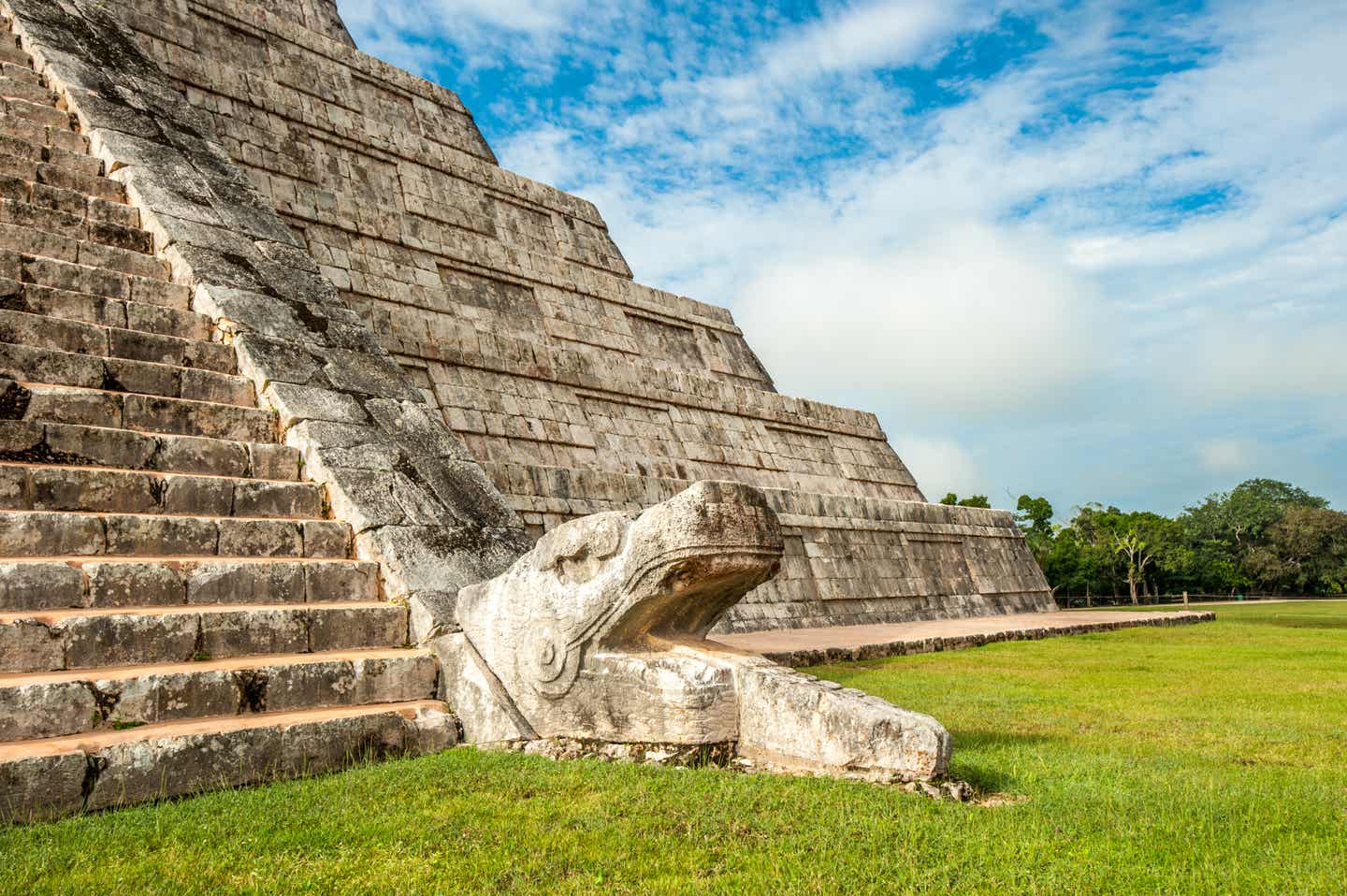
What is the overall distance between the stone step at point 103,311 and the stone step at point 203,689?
114 inches

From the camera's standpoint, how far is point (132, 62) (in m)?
9.99

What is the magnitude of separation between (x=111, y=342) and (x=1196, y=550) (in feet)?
177

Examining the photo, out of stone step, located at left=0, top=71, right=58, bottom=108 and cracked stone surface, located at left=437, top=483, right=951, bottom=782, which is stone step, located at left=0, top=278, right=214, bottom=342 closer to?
stone step, located at left=0, top=71, right=58, bottom=108

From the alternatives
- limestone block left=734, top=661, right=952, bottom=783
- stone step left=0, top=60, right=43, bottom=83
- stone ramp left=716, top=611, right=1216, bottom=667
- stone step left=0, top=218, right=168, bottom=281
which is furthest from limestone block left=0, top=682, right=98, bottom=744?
stone step left=0, top=60, right=43, bottom=83

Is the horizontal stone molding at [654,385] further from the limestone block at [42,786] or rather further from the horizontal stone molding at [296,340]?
the limestone block at [42,786]

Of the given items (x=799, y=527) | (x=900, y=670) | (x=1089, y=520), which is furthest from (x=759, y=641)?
(x=1089, y=520)

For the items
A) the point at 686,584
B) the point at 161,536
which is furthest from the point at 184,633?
the point at 686,584

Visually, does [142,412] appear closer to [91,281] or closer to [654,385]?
[91,281]

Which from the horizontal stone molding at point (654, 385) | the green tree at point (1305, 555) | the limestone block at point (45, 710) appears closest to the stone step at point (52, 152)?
the horizontal stone molding at point (654, 385)

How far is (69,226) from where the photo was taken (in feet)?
23.3

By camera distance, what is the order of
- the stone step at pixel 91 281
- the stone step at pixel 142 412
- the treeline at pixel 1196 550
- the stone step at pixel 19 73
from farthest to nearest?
1. the treeline at pixel 1196 550
2. the stone step at pixel 19 73
3. the stone step at pixel 91 281
4. the stone step at pixel 142 412

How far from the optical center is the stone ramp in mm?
8898

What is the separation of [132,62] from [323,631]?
765cm

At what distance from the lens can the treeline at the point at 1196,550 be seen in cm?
4503
